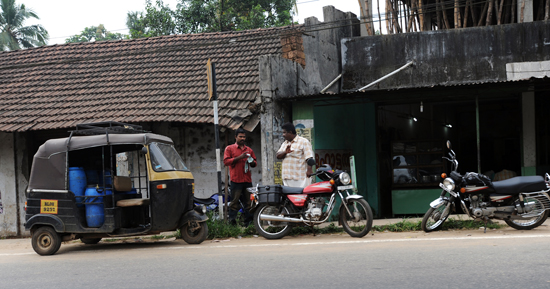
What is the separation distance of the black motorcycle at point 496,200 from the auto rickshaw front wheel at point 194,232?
365cm

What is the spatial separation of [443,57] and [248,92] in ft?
18.0

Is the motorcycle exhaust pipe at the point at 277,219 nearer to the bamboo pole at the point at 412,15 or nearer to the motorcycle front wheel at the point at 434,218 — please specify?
the motorcycle front wheel at the point at 434,218

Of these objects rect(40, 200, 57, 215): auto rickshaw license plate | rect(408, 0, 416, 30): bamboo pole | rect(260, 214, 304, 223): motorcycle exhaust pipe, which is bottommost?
rect(260, 214, 304, 223): motorcycle exhaust pipe

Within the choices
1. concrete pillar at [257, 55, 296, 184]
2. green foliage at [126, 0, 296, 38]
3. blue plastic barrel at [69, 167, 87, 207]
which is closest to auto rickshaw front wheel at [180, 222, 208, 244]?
blue plastic barrel at [69, 167, 87, 207]

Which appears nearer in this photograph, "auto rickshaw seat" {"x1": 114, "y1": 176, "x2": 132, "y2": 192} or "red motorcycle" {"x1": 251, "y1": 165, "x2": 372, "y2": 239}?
"red motorcycle" {"x1": 251, "y1": 165, "x2": 372, "y2": 239}

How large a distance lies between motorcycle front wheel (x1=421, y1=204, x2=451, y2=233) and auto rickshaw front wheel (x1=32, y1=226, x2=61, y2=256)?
5.94 metres

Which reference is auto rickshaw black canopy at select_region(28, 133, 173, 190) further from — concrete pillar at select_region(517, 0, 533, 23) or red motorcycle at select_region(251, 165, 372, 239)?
concrete pillar at select_region(517, 0, 533, 23)

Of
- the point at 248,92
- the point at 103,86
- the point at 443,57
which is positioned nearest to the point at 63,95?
the point at 103,86

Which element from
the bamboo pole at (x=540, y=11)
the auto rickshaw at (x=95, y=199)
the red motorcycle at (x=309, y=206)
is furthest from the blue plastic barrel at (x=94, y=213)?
the bamboo pole at (x=540, y=11)

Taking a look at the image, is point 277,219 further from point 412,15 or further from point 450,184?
point 412,15

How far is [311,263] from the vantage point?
21.3 feet

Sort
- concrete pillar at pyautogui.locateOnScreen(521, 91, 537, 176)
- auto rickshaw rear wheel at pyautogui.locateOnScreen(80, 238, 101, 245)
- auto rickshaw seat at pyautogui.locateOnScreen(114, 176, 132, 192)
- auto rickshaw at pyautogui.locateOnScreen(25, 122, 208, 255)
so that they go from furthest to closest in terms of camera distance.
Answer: concrete pillar at pyautogui.locateOnScreen(521, 91, 537, 176) < auto rickshaw rear wheel at pyautogui.locateOnScreen(80, 238, 101, 245) < auto rickshaw seat at pyautogui.locateOnScreen(114, 176, 132, 192) < auto rickshaw at pyautogui.locateOnScreen(25, 122, 208, 255)

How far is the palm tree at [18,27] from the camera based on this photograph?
3272 cm

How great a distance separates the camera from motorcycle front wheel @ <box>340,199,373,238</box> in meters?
8.68
